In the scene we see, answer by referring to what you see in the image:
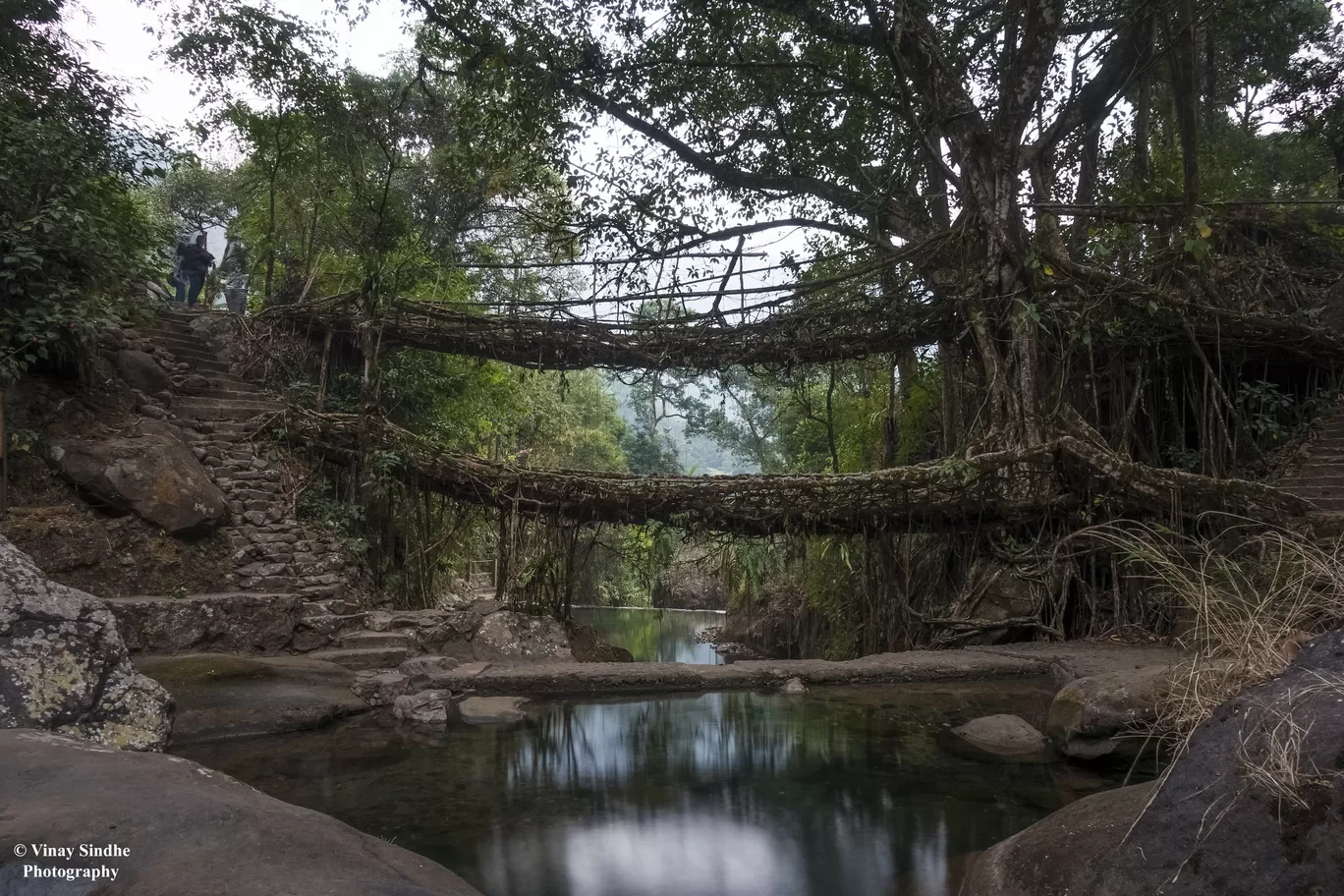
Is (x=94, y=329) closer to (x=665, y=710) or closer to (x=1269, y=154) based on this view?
(x=665, y=710)

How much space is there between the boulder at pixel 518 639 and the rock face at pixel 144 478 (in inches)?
102

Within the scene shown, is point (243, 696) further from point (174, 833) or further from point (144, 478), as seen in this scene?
point (174, 833)

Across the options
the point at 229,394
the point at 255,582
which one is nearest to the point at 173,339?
the point at 229,394

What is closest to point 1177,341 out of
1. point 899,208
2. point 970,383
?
point 970,383

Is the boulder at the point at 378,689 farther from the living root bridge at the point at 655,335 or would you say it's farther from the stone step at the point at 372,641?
the living root bridge at the point at 655,335

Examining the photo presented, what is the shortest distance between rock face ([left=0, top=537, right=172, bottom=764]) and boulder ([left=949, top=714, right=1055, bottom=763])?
14.1 feet

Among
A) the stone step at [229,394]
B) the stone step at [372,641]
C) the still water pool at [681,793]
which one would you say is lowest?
the still water pool at [681,793]

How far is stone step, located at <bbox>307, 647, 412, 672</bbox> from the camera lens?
6.46 metres

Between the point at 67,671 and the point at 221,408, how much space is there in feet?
18.7

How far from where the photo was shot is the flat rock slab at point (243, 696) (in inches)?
197

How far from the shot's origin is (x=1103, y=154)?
10000mm

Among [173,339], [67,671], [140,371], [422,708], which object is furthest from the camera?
[173,339]

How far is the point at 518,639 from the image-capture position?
7.25 meters

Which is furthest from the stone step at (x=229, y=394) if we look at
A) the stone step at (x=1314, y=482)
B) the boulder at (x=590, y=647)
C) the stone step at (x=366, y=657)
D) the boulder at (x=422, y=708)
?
the stone step at (x=1314, y=482)
